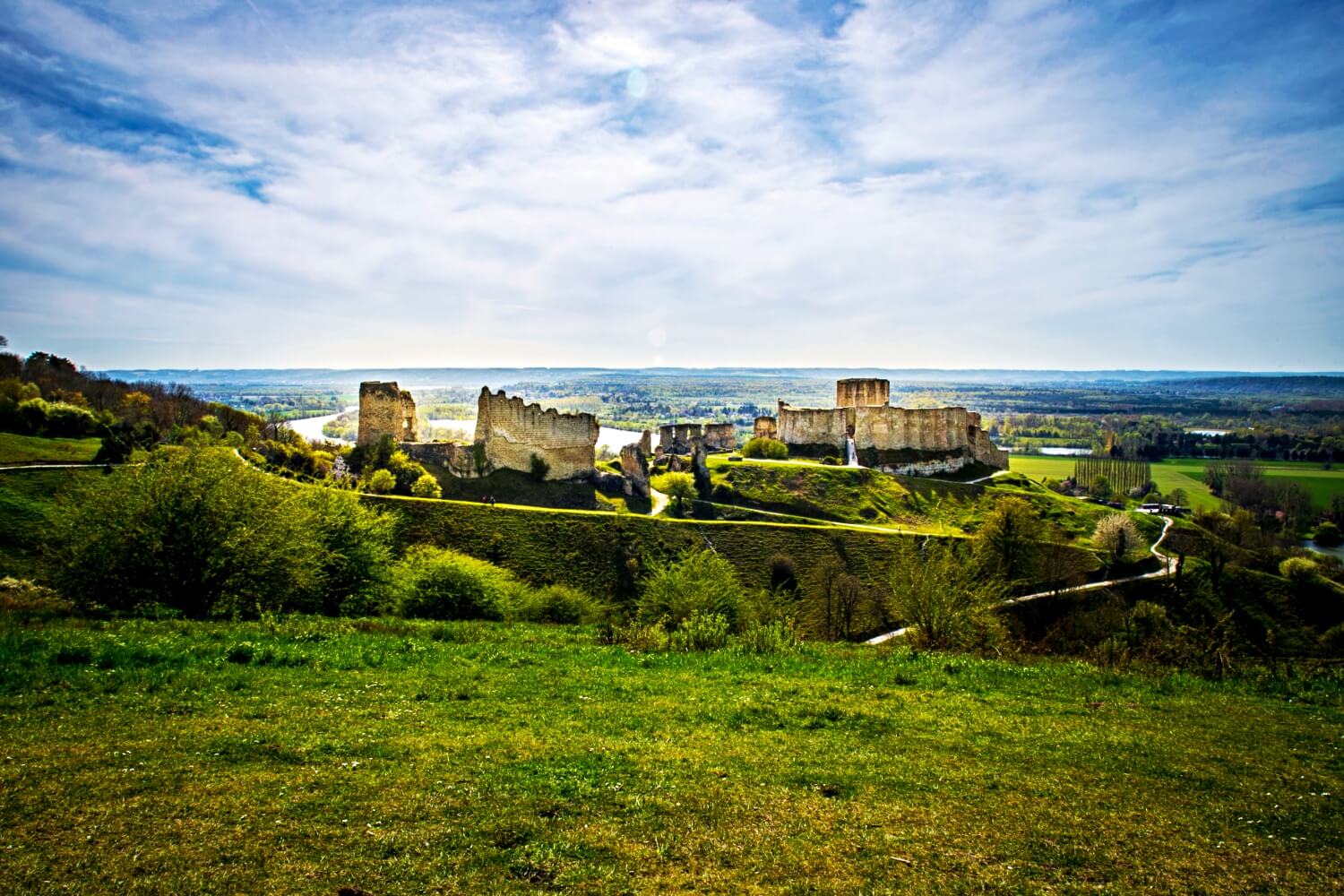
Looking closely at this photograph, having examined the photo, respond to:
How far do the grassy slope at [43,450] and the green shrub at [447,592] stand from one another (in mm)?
30812

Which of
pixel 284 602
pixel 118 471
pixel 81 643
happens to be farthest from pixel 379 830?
pixel 118 471

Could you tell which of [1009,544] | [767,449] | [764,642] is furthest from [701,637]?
[767,449]

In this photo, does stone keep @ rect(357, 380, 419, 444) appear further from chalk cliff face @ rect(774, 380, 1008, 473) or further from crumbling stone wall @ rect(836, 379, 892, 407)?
crumbling stone wall @ rect(836, 379, 892, 407)

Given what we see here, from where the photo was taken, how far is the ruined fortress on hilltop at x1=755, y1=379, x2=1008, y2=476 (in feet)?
238

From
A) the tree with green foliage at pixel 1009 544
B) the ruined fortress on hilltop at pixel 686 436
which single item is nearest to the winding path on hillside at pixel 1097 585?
the tree with green foliage at pixel 1009 544

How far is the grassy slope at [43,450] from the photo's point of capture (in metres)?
44.0

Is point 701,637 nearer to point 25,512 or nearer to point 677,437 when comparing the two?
point 25,512

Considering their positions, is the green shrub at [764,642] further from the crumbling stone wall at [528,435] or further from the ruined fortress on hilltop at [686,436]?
the ruined fortress on hilltop at [686,436]

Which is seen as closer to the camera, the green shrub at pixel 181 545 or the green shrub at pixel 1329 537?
the green shrub at pixel 181 545

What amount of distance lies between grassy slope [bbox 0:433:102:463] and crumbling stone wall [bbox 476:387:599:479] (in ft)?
81.6

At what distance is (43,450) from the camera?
46844 mm

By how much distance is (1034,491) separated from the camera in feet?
220

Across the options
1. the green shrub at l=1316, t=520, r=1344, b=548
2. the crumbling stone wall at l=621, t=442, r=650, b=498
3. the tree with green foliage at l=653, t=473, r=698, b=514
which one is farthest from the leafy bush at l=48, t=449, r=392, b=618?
the green shrub at l=1316, t=520, r=1344, b=548

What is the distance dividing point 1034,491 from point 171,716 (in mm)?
69853
